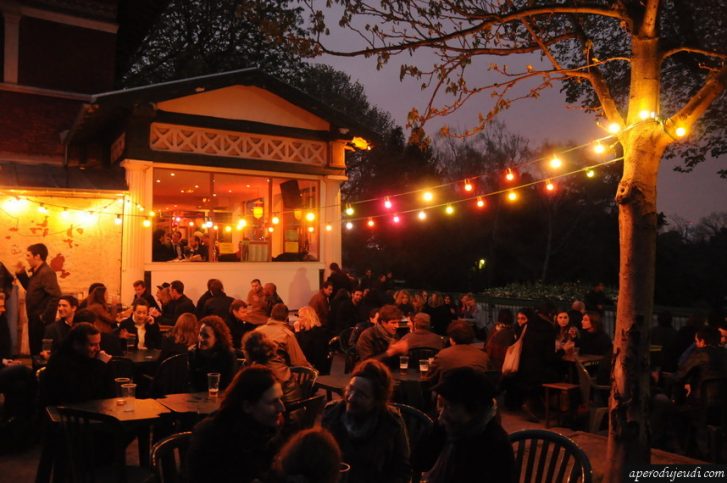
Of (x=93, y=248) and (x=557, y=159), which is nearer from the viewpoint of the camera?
(x=557, y=159)

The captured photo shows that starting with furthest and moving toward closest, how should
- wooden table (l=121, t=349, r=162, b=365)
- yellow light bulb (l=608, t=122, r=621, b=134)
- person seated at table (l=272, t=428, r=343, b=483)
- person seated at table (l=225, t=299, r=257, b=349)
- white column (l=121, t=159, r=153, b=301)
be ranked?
white column (l=121, t=159, r=153, b=301)
person seated at table (l=225, t=299, r=257, b=349)
wooden table (l=121, t=349, r=162, b=365)
yellow light bulb (l=608, t=122, r=621, b=134)
person seated at table (l=272, t=428, r=343, b=483)

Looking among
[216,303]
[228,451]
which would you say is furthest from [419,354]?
[228,451]

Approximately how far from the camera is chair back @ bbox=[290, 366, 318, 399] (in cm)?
619

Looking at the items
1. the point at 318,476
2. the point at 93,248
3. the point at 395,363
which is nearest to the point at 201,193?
the point at 93,248

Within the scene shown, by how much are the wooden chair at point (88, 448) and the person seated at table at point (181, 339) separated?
260 centimetres

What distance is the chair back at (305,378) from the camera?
20.3 ft

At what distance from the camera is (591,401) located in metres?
7.84

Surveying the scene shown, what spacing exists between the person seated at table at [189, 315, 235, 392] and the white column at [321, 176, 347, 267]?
831 cm

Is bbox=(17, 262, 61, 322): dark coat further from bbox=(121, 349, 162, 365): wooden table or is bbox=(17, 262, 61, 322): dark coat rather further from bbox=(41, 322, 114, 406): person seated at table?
bbox=(41, 322, 114, 406): person seated at table

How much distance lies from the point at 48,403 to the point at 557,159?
7.12m

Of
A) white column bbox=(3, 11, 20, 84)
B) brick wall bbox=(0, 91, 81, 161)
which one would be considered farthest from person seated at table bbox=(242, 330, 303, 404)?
white column bbox=(3, 11, 20, 84)

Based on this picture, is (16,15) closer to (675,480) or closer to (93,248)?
(93,248)

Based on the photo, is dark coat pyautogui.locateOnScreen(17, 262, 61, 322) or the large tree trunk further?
dark coat pyautogui.locateOnScreen(17, 262, 61, 322)

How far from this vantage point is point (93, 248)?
1230 cm
